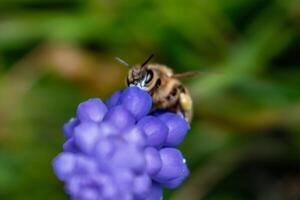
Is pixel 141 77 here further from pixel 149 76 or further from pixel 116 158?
pixel 116 158

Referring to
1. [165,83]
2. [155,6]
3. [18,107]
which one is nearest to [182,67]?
[155,6]

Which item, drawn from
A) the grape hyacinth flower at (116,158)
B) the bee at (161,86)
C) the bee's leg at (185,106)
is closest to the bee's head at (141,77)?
the bee at (161,86)

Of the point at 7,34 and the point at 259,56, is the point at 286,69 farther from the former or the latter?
the point at 7,34

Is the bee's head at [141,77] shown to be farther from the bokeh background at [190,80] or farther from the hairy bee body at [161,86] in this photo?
the bokeh background at [190,80]

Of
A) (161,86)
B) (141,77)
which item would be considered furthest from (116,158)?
(161,86)

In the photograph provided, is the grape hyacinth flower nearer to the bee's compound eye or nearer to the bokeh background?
the bee's compound eye

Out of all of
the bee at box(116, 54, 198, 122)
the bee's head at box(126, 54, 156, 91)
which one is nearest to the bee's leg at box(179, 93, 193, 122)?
the bee at box(116, 54, 198, 122)
